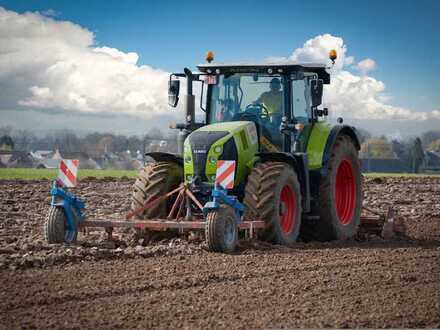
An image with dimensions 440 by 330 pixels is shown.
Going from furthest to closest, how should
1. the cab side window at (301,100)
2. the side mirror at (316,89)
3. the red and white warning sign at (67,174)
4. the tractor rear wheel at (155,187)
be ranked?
1. the cab side window at (301,100)
2. the side mirror at (316,89)
3. the tractor rear wheel at (155,187)
4. the red and white warning sign at (67,174)

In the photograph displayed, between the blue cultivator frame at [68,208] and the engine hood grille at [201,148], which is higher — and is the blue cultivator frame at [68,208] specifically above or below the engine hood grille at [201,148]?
below

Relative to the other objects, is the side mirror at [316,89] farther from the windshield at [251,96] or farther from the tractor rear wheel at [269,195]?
the tractor rear wheel at [269,195]

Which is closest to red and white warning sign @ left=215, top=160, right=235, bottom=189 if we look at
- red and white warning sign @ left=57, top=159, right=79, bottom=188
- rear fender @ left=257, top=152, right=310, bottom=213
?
rear fender @ left=257, top=152, right=310, bottom=213

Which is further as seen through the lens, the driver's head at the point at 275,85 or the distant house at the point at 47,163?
the distant house at the point at 47,163

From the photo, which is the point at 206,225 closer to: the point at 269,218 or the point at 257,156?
the point at 269,218

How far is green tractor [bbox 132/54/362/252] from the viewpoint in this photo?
1012cm

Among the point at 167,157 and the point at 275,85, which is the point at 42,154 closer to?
the point at 167,157

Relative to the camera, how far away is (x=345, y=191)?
12914 millimetres

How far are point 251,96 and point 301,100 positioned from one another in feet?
2.56

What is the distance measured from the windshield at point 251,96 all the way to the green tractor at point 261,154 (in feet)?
0.05

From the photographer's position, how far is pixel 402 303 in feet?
22.0

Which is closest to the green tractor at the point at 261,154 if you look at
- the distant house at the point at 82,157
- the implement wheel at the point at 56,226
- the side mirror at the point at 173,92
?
the side mirror at the point at 173,92

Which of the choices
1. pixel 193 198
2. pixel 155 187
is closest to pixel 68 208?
pixel 155 187

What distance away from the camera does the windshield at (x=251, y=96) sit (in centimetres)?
1114
